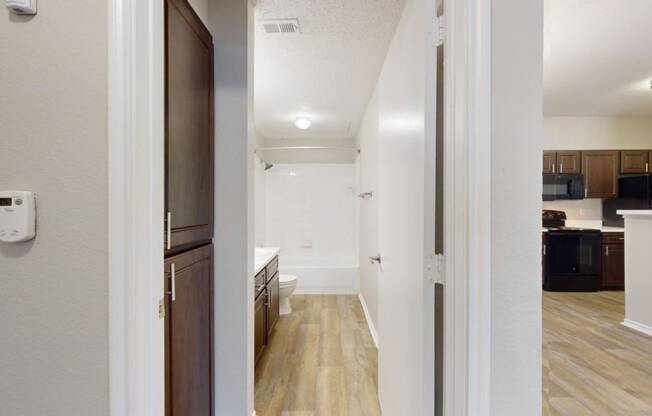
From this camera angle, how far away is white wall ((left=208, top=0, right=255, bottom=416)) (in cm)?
163

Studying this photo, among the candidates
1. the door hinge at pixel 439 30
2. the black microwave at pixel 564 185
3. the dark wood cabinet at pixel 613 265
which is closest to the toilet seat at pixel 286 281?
the door hinge at pixel 439 30

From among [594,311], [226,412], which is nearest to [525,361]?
[226,412]

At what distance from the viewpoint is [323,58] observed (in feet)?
8.48

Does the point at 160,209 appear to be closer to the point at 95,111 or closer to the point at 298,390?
the point at 95,111

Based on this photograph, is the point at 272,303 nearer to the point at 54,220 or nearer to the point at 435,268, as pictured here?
the point at 435,268

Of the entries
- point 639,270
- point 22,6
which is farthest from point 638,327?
point 22,6

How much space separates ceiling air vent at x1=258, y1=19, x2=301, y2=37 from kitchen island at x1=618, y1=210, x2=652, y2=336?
11.9ft

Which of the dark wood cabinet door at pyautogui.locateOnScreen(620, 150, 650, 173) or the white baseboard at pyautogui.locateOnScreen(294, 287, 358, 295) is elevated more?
the dark wood cabinet door at pyautogui.locateOnScreen(620, 150, 650, 173)

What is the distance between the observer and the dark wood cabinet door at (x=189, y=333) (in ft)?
3.92

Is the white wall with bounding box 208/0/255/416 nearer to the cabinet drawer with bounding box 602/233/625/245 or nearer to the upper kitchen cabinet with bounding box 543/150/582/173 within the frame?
the upper kitchen cabinet with bounding box 543/150/582/173

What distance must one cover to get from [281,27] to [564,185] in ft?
16.2

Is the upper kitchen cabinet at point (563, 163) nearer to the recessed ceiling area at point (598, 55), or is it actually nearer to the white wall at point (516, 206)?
the recessed ceiling area at point (598, 55)

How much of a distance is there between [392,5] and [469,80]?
1.41 meters

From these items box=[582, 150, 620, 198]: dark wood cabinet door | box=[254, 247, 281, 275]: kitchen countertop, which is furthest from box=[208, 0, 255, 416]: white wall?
box=[582, 150, 620, 198]: dark wood cabinet door
